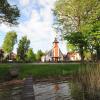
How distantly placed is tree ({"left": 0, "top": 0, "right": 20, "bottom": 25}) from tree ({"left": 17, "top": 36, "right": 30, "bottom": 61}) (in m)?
85.2

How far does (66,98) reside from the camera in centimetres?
1836

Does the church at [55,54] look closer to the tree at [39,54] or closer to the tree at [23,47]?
the tree at [39,54]

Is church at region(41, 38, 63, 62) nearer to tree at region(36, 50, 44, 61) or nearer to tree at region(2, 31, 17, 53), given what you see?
tree at region(36, 50, 44, 61)

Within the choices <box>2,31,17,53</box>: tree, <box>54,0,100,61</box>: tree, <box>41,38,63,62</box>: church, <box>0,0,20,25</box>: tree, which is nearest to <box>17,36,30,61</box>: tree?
<box>2,31,17,53</box>: tree

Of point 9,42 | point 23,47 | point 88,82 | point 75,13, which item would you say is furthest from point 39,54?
point 88,82

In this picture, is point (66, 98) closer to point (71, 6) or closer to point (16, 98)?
point (16, 98)

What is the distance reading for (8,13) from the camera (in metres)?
44.8

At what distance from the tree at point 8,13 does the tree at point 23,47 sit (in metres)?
85.2

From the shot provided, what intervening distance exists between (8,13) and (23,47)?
94.6 meters

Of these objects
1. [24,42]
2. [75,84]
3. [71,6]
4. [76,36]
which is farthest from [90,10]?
[24,42]

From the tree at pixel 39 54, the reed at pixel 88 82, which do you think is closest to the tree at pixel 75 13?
the reed at pixel 88 82

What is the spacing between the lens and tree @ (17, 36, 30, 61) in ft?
440

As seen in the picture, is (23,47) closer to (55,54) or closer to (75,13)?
(55,54)

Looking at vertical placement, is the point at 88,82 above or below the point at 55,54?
below
